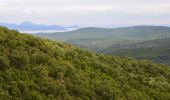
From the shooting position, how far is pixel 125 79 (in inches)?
987

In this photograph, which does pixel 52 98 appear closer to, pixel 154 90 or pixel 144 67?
pixel 154 90

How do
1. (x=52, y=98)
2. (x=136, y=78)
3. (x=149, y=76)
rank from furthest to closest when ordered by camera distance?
1. (x=149, y=76)
2. (x=136, y=78)
3. (x=52, y=98)

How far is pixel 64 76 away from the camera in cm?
2144

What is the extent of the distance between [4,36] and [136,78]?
354 inches

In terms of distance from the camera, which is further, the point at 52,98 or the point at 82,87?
the point at 82,87

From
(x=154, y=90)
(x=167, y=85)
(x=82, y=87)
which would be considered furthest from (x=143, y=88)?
(x=82, y=87)

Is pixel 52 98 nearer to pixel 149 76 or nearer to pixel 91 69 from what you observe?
pixel 91 69

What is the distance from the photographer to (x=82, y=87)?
68.4ft

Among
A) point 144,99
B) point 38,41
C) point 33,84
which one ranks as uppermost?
point 38,41

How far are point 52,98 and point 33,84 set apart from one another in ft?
3.73

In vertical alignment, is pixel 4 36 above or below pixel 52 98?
above

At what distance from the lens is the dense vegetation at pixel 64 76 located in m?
18.7

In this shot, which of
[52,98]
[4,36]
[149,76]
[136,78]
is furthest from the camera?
[149,76]

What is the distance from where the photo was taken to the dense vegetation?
18.7 meters
